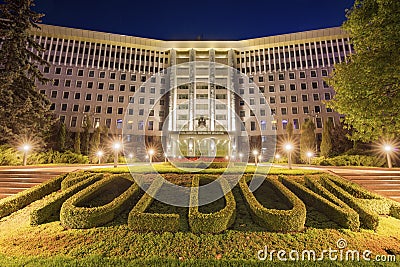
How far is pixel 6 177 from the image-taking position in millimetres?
10984

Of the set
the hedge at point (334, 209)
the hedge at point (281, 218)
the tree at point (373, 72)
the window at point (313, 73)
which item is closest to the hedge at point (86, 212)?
the hedge at point (281, 218)

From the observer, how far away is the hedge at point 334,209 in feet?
21.1

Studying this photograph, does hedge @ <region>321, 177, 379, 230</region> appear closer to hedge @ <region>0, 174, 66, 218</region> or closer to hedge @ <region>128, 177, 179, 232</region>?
hedge @ <region>128, 177, 179, 232</region>

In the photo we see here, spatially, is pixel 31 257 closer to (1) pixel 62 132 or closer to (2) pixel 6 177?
(2) pixel 6 177

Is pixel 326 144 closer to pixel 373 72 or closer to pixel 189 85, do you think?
pixel 373 72

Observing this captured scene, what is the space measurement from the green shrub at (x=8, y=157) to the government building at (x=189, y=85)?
26.1m

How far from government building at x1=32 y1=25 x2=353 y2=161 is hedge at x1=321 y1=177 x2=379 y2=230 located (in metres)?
37.3

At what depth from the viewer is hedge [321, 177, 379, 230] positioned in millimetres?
6495

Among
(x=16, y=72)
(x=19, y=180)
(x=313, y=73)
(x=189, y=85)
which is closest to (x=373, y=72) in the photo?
(x=19, y=180)

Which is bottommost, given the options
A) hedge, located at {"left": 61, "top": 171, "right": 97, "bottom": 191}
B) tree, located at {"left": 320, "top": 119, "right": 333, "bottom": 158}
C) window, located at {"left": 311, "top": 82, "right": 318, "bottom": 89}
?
hedge, located at {"left": 61, "top": 171, "right": 97, "bottom": 191}

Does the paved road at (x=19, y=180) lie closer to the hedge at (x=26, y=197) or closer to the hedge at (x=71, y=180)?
the hedge at (x=26, y=197)

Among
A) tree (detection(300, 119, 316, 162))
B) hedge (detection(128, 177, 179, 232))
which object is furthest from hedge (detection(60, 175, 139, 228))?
tree (detection(300, 119, 316, 162))

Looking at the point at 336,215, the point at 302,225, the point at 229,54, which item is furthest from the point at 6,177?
the point at 229,54

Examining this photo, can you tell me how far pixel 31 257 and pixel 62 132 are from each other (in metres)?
28.1
